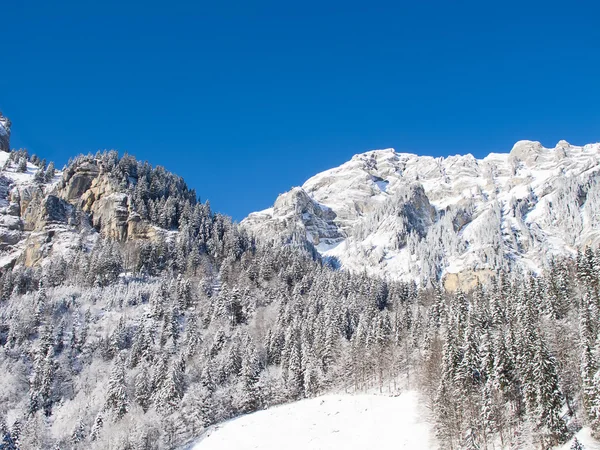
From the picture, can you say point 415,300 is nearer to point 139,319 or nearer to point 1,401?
point 139,319

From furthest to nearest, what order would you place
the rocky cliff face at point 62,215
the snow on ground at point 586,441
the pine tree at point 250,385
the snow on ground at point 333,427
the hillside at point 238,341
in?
1. the rocky cliff face at point 62,215
2. the pine tree at point 250,385
3. the snow on ground at point 333,427
4. the hillside at point 238,341
5. the snow on ground at point 586,441

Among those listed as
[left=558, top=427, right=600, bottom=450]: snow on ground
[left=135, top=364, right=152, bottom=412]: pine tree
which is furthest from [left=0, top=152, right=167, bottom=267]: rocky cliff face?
[left=558, top=427, right=600, bottom=450]: snow on ground

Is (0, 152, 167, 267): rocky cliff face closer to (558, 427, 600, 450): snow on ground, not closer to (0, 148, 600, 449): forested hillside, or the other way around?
(0, 148, 600, 449): forested hillside

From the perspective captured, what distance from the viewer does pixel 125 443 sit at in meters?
69.5

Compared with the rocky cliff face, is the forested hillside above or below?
below

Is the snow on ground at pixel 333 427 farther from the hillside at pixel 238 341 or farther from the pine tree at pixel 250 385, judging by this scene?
the pine tree at pixel 250 385

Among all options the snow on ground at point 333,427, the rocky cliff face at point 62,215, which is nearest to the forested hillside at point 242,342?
the rocky cliff face at point 62,215

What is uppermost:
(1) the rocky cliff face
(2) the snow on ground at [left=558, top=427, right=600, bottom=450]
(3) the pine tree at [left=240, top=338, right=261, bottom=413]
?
(1) the rocky cliff face

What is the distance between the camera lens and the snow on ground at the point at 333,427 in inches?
2608

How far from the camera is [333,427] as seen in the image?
2817 inches

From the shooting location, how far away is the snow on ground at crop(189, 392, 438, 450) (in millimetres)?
66250

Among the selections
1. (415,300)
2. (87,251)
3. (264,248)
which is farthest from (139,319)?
(415,300)

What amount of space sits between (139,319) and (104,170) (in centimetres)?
9375

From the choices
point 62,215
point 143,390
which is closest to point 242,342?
point 143,390
